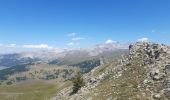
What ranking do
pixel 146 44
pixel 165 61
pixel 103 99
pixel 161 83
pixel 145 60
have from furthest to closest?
pixel 146 44 → pixel 145 60 → pixel 165 61 → pixel 103 99 → pixel 161 83

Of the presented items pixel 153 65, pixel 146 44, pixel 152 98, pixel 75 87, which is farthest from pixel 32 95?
pixel 152 98

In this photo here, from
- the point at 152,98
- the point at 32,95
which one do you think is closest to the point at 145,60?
the point at 152,98

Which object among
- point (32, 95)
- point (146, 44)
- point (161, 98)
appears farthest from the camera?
point (32, 95)

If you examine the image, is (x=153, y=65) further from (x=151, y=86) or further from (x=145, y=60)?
(x=151, y=86)

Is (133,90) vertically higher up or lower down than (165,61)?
lower down

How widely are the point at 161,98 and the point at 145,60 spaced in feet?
62.0

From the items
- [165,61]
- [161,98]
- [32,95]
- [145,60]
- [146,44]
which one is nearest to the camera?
[161,98]

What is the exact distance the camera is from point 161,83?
4231 centimetres

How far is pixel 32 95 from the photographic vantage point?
152 m

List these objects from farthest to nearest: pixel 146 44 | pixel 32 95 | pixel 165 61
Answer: pixel 32 95
pixel 146 44
pixel 165 61

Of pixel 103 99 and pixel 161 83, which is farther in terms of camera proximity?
pixel 103 99

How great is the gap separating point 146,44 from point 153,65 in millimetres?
16364

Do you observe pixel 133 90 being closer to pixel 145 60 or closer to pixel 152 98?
pixel 152 98

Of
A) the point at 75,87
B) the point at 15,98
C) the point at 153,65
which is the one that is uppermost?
the point at 153,65
